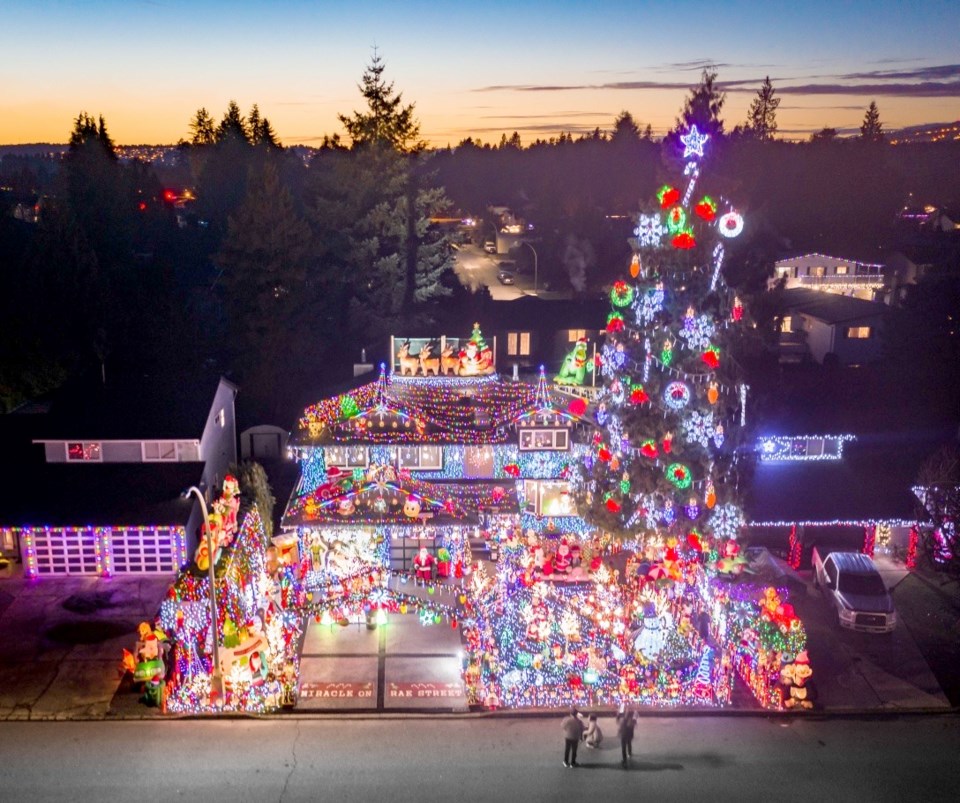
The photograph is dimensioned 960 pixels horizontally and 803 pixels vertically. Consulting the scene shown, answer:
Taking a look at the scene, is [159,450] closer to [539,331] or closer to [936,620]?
[539,331]

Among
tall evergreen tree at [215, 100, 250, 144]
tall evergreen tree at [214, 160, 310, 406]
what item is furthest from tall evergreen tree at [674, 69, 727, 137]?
tall evergreen tree at [215, 100, 250, 144]

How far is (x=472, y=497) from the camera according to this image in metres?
26.1

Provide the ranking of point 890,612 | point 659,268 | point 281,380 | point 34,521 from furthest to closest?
point 281,380
point 34,521
point 890,612
point 659,268

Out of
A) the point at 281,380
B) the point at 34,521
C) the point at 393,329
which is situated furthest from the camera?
the point at 393,329

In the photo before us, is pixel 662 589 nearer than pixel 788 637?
No

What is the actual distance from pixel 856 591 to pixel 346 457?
16242mm

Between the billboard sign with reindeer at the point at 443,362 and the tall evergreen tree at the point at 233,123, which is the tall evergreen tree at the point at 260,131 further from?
the billboard sign with reindeer at the point at 443,362

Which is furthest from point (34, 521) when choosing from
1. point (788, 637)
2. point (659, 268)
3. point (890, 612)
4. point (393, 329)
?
point (393, 329)

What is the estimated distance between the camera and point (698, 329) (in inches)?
840

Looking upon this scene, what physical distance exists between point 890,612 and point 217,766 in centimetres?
1811

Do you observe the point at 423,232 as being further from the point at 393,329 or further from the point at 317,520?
the point at 317,520

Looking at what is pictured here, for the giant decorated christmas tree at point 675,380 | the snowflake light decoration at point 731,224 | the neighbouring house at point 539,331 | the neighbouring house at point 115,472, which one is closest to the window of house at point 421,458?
the giant decorated christmas tree at point 675,380

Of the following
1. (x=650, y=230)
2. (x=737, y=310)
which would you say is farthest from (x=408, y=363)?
(x=737, y=310)

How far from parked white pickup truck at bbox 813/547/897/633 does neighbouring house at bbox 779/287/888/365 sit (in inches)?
1219
